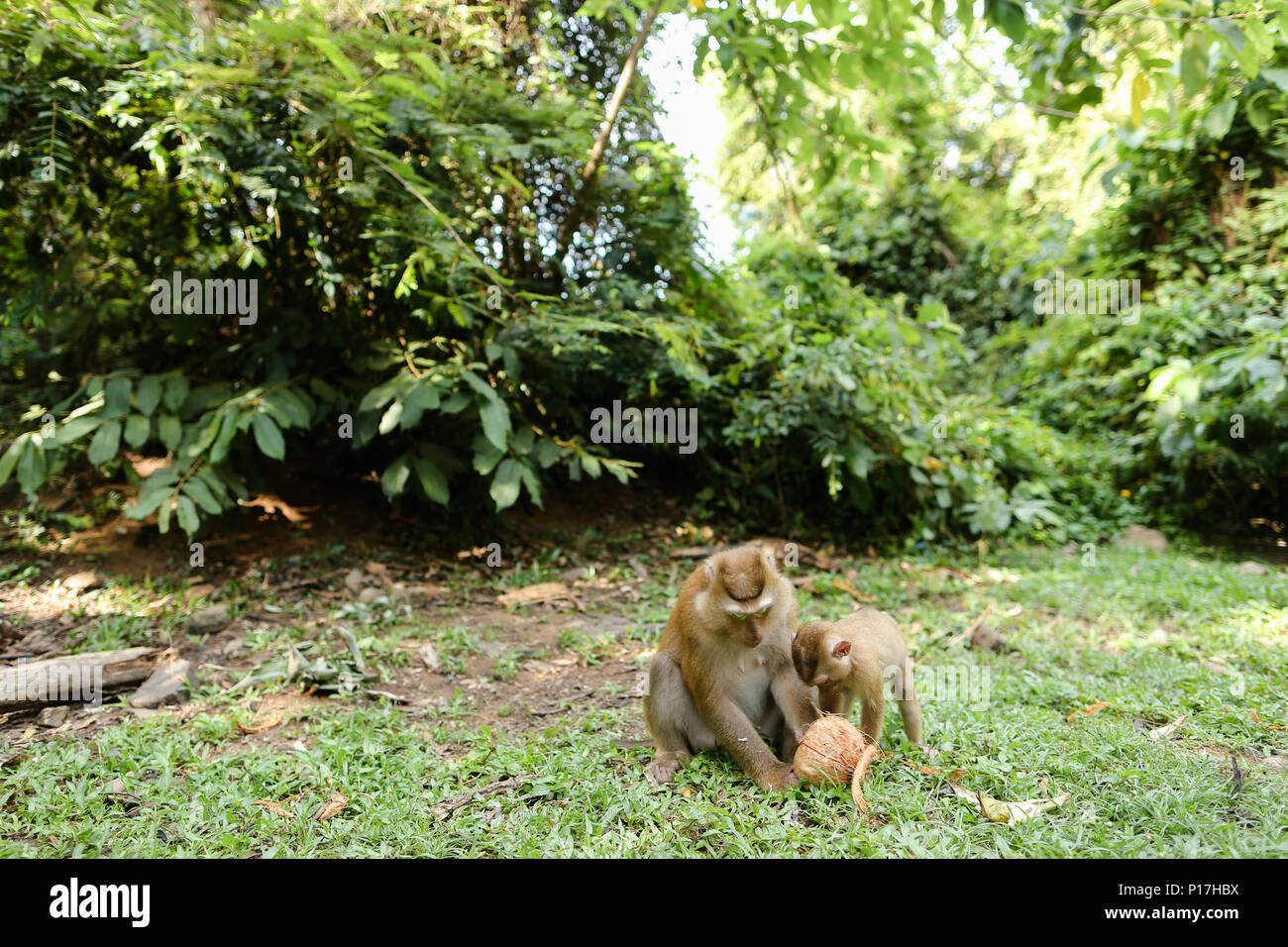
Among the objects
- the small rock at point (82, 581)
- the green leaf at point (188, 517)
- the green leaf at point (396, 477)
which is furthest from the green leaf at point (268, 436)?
the small rock at point (82, 581)

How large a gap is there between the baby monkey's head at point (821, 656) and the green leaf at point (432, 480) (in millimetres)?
3177

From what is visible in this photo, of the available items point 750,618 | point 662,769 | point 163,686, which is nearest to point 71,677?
point 163,686

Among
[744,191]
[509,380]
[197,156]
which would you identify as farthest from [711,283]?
[744,191]

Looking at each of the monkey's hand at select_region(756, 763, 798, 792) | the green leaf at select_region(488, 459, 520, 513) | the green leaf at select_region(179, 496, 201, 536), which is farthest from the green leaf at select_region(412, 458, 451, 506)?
the monkey's hand at select_region(756, 763, 798, 792)

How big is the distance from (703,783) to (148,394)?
15.0 feet

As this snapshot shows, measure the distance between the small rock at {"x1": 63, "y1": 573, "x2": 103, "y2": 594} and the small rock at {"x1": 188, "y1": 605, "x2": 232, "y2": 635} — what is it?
97cm

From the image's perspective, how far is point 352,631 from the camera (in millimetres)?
4926

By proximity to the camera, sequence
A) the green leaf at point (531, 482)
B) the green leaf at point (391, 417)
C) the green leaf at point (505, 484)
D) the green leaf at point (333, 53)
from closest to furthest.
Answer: the green leaf at point (333, 53), the green leaf at point (391, 417), the green leaf at point (505, 484), the green leaf at point (531, 482)

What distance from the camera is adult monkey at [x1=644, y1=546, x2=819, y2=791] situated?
2994 millimetres

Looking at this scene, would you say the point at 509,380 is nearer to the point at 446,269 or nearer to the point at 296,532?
the point at 446,269

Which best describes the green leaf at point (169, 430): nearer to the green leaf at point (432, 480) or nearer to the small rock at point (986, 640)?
the green leaf at point (432, 480)

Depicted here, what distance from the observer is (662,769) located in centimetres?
319

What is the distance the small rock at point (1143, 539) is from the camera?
7.62 m

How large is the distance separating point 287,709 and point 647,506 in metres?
4.43
